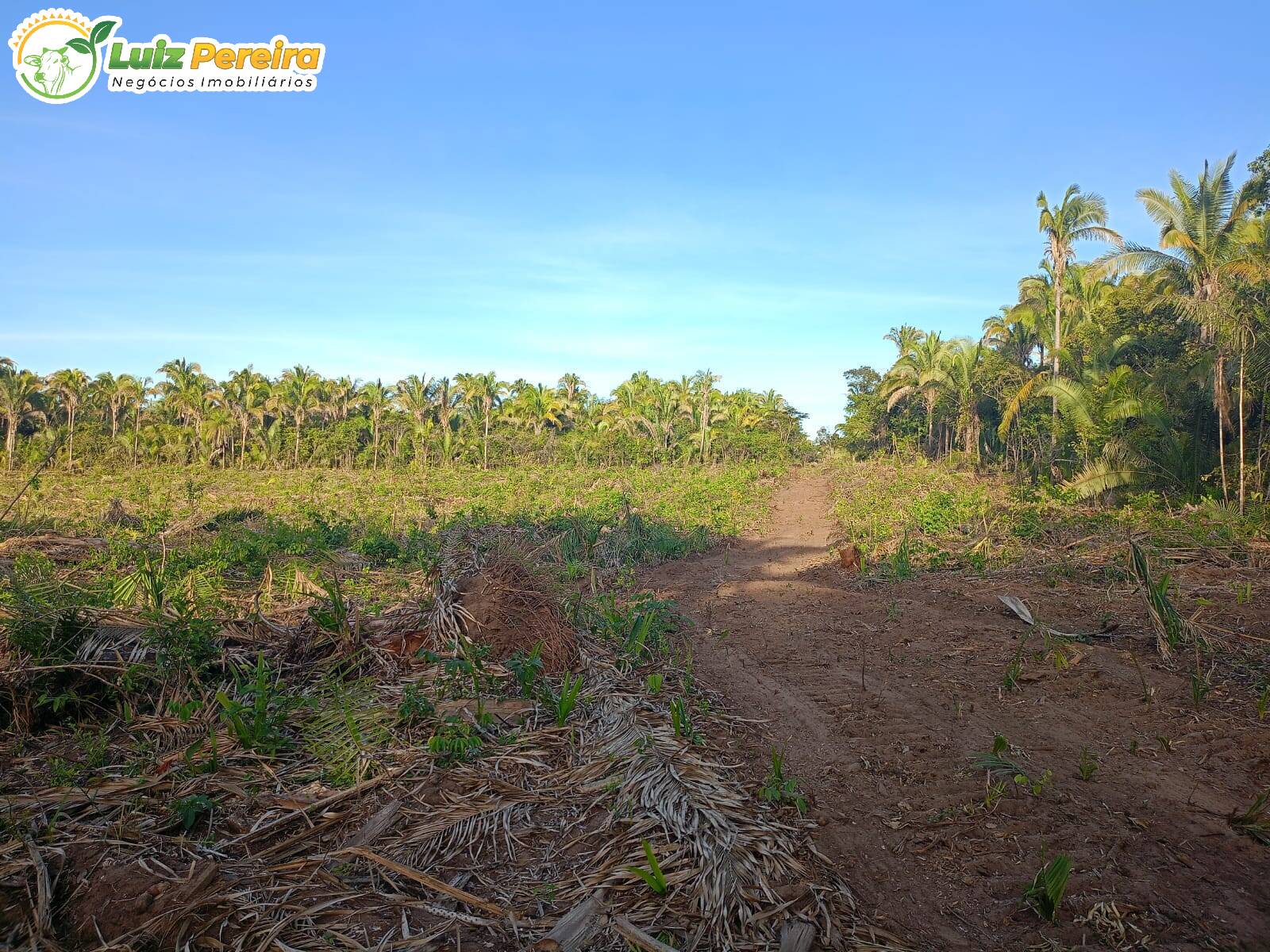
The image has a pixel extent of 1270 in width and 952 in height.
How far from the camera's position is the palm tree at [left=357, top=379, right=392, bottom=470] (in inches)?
1704

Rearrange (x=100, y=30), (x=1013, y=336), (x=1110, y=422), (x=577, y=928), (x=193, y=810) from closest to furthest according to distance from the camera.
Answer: (x=577, y=928)
(x=193, y=810)
(x=100, y=30)
(x=1110, y=422)
(x=1013, y=336)

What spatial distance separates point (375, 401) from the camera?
4394 cm

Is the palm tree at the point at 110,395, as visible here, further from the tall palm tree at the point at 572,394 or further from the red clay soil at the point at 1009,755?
the red clay soil at the point at 1009,755

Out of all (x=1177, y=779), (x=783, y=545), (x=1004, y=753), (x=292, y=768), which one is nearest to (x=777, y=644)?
(x=1004, y=753)

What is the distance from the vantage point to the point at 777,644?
7082 mm

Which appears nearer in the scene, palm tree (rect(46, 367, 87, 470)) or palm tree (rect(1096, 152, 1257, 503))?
palm tree (rect(1096, 152, 1257, 503))

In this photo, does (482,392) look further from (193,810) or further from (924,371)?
(193,810)

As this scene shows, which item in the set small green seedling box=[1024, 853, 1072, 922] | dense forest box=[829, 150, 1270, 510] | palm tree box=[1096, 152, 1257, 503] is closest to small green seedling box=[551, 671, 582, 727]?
small green seedling box=[1024, 853, 1072, 922]

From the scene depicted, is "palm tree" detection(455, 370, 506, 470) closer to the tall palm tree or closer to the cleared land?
the tall palm tree

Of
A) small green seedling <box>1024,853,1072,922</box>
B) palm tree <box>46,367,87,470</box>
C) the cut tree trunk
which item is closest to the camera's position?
the cut tree trunk

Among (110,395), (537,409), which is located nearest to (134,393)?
(110,395)

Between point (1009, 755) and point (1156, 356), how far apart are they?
2123 centimetres

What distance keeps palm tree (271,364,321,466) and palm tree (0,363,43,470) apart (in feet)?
38.7

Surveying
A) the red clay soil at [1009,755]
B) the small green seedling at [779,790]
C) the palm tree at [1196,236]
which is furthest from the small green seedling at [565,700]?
the palm tree at [1196,236]
